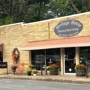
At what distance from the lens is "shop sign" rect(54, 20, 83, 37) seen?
22953mm

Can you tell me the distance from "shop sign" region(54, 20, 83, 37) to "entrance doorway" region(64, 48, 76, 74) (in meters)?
1.29

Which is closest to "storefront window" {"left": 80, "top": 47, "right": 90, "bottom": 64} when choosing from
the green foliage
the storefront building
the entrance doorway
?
the storefront building

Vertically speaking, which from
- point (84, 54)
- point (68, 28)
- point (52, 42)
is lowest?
point (84, 54)

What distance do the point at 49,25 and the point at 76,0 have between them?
74.7ft

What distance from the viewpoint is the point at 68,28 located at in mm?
23719

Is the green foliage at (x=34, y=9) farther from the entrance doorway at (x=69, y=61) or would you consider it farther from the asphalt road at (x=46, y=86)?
the asphalt road at (x=46, y=86)

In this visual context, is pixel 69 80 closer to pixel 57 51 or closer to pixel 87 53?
pixel 87 53

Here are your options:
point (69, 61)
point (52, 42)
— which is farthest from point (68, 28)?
point (69, 61)

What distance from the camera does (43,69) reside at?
25406 mm

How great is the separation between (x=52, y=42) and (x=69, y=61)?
6.63 ft

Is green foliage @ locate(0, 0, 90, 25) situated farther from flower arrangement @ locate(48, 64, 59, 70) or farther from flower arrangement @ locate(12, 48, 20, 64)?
flower arrangement @ locate(48, 64, 59, 70)

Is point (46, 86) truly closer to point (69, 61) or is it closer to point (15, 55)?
point (69, 61)

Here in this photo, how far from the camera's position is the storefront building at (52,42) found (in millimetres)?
22531

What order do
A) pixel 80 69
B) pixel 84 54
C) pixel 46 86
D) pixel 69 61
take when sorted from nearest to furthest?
pixel 46 86, pixel 80 69, pixel 84 54, pixel 69 61
